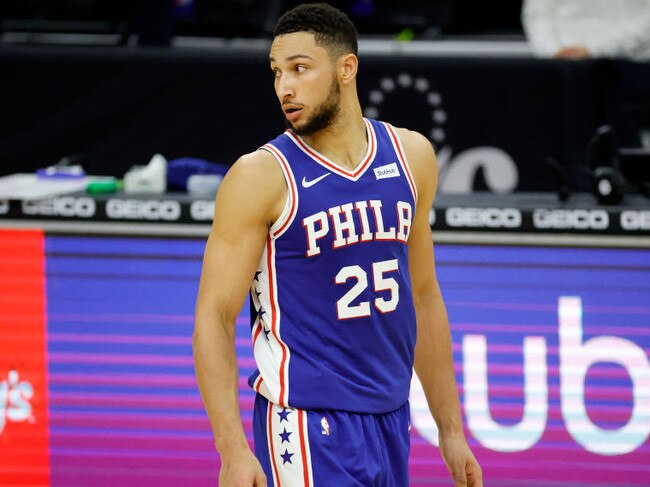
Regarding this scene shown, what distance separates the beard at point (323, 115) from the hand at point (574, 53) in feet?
8.73

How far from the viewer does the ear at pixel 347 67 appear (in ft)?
9.54

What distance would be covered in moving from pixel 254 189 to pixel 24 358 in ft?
6.76

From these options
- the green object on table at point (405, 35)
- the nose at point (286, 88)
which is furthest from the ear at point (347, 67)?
the green object on table at point (405, 35)

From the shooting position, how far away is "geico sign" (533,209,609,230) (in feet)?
14.0

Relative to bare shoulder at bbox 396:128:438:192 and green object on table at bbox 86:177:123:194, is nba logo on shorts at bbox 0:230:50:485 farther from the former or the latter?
bare shoulder at bbox 396:128:438:192

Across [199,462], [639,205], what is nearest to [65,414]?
[199,462]

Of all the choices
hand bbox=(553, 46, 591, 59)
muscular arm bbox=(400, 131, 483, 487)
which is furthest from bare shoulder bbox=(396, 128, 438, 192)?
hand bbox=(553, 46, 591, 59)

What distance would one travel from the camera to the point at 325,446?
2857 millimetres

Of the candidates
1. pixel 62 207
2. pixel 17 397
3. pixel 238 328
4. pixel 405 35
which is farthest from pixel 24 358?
pixel 405 35

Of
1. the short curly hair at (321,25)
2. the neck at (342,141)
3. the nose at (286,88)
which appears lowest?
the neck at (342,141)

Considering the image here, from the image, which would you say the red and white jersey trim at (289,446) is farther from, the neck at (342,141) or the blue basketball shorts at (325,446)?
the neck at (342,141)

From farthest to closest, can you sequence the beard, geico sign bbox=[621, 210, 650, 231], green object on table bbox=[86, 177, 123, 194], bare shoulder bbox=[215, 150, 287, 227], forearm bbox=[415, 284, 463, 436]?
green object on table bbox=[86, 177, 123, 194] < geico sign bbox=[621, 210, 650, 231] < forearm bbox=[415, 284, 463, 436] < the beard < bare shoulder bbox=[215, 150, 287, 227]

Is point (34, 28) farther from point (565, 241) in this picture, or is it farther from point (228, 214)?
point (228, 214)

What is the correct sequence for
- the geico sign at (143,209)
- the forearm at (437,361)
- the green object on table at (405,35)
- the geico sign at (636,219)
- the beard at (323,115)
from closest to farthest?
the beard at (323,115), the forearm at (437,361), the geico sign at (636,219), the geico sign at (143,209), the green object on table at (405,35)
